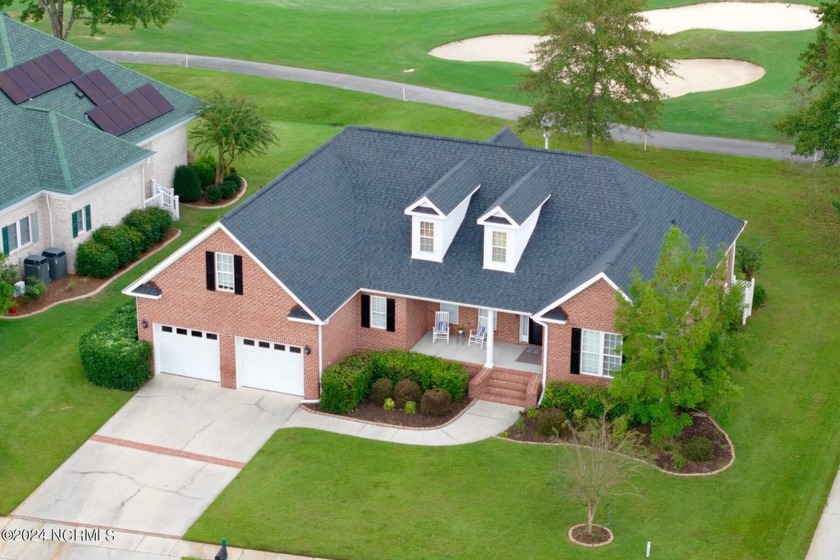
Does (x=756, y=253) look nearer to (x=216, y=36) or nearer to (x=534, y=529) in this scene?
(x=534, y=529)

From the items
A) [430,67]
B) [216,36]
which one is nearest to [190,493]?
[430,67]

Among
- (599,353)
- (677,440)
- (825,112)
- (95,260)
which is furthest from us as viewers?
(825,112)

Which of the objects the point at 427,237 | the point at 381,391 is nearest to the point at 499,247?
the point at 427,237

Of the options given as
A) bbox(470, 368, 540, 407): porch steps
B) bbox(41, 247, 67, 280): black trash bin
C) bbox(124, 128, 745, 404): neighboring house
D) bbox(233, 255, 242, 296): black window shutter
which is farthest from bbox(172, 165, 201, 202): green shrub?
bbox(470, 368, 540, 407): porch steps

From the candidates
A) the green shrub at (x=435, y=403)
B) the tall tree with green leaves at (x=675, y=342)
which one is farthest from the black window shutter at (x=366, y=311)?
the tall tree with green leaves at (x=675, y=342)

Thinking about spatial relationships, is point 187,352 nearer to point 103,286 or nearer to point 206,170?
point 103,286

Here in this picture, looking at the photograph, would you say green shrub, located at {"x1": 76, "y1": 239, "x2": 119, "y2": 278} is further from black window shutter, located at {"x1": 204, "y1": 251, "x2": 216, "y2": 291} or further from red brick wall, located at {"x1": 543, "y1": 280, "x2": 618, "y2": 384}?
red brick wall, located at {"x1": 543, "y1": 280, "x2": 618, "y2": 384}
